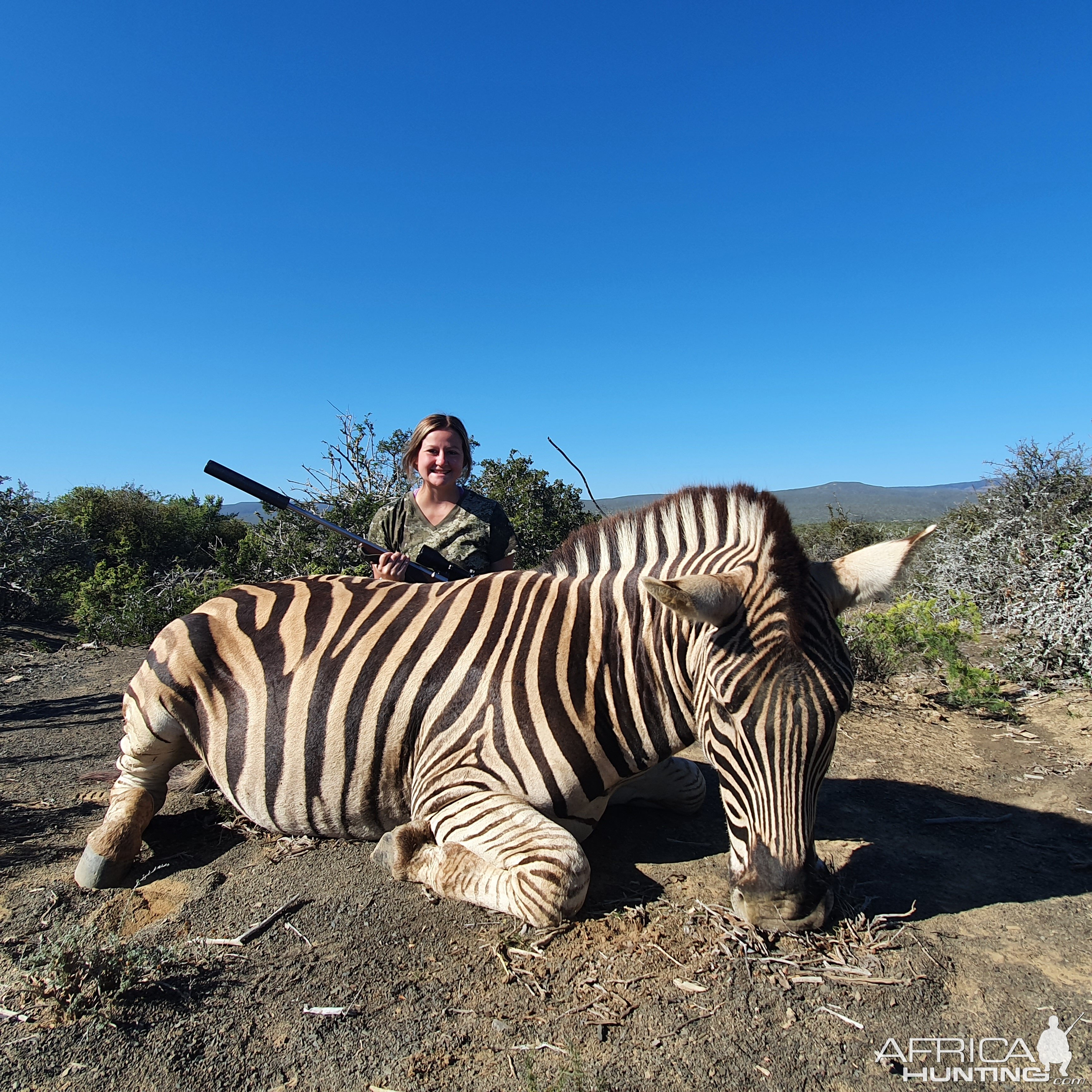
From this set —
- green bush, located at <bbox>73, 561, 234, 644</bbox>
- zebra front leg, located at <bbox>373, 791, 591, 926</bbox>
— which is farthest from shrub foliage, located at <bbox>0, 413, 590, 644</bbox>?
zebra front leg, located at <bbox>373, 791, 591, 926</bbox>

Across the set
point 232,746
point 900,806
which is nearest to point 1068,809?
point 900,806

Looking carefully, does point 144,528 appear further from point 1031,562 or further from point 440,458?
point 1031,562

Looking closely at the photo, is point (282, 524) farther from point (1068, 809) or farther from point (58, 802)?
point (1068, 809)

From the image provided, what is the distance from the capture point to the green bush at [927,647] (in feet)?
19.0

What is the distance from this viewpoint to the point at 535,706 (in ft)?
9.70

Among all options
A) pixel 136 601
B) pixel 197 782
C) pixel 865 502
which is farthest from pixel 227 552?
pixel 865 502

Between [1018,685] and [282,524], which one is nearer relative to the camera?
[1018,685]

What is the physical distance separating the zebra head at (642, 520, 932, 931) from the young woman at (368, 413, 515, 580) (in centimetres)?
268

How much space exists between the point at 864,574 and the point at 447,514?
3.48 m

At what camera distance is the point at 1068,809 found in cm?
387

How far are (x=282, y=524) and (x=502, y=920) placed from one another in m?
7.67

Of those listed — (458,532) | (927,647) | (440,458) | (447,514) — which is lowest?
(927,647)

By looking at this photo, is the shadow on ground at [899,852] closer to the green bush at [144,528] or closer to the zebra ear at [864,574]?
the zebra ear at [864,574]

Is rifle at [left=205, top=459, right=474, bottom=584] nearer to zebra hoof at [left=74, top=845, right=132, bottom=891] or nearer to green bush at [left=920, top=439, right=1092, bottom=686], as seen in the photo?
zebra hoof at [left=74, top=845, right=132, bottom=891]
